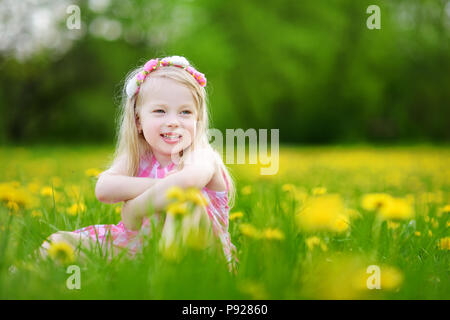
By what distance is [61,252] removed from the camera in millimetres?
1486

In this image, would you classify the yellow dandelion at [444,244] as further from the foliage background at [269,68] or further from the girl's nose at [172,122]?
the foliage background at [269,68]

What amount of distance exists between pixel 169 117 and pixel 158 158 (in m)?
0.22

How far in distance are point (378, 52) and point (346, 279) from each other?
703 inches

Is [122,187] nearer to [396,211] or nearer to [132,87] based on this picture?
[132,87]

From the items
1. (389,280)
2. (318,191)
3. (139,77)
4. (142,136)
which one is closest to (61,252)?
(142,136)

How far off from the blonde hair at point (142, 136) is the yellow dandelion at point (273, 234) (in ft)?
1.65

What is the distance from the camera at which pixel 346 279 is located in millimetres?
1308

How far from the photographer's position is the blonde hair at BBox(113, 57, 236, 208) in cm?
195

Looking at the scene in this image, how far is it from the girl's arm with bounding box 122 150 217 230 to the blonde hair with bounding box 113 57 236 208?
13 cm

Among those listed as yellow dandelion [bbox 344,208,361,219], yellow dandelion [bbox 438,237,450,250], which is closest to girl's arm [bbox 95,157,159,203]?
yellow dandelion [bbox 344,208,361,219]

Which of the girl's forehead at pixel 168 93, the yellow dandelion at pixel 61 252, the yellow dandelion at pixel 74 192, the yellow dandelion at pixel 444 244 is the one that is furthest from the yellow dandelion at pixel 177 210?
the yellow dandelion at pixel 444 244

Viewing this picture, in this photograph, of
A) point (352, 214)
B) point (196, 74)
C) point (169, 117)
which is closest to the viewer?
point (169, 117)

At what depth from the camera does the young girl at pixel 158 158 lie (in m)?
1.75
